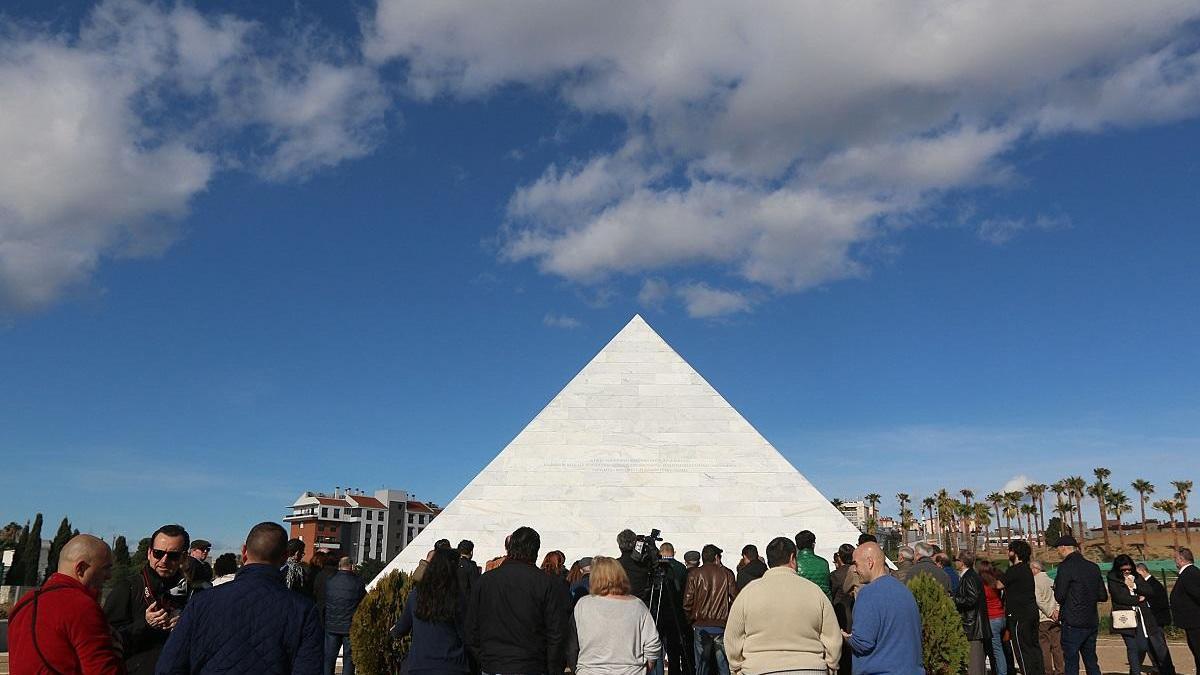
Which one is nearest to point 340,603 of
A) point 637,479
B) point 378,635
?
point 378,635

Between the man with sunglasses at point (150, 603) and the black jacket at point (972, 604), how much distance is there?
656cm

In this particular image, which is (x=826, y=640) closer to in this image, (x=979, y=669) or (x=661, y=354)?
(x=979, y=669)

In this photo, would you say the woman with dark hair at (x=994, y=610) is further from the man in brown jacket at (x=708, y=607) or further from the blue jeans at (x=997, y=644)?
the man in brown jacket at (x=708, y=607)

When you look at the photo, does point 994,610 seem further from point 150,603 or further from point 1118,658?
point 150,603

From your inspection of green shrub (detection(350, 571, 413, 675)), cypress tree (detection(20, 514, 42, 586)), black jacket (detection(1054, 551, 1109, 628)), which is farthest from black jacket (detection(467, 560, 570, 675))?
cypress tree (detection(20, 514, 42, 586))

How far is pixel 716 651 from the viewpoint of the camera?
6852 mm

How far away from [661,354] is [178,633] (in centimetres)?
1416

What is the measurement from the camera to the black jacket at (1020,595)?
26.0ft

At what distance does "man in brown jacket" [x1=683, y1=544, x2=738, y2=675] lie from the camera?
22.4 feet

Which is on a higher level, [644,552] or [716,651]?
[644,552]

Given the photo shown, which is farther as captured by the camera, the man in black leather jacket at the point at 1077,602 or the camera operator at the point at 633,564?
the man in black leather jacket at the point at 1077,602

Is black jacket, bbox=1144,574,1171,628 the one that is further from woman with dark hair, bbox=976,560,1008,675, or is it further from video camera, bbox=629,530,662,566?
video camera, bbox=629,530,662,566

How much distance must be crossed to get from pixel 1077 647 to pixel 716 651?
3508mm

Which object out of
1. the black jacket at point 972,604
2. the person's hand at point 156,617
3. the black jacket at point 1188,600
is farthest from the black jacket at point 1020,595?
the person's hand at point 156,617
